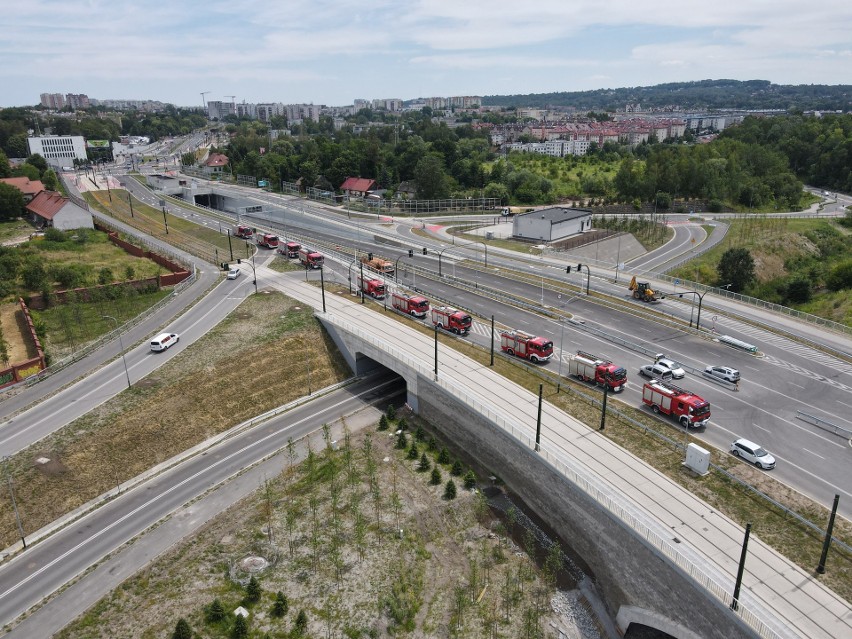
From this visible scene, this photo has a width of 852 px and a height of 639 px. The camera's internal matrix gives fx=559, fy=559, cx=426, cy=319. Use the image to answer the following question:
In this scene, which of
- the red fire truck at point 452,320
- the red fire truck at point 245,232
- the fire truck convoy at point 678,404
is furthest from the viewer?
the red fire truck at point 245,232

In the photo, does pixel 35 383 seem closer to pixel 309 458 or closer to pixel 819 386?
pixel 309 458

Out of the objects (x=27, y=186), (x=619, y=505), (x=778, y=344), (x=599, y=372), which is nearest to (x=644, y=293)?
(x=778, y=344)

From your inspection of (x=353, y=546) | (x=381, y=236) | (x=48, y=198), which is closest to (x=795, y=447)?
(x=353, y=546)

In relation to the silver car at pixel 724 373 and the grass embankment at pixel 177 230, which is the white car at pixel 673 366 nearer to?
the silver car at pixel 724 373

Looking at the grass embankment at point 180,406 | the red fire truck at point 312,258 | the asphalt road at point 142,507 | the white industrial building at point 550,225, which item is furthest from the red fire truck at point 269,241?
the asphalt road at point 142,507

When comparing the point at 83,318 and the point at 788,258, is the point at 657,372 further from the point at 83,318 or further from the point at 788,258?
the point at 788,258

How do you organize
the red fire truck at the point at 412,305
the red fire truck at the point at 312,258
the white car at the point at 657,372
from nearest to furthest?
the white car at the point at 657,372 → the red fire truck at the point at 412,305 → the red fire truck at the point at 312,258
